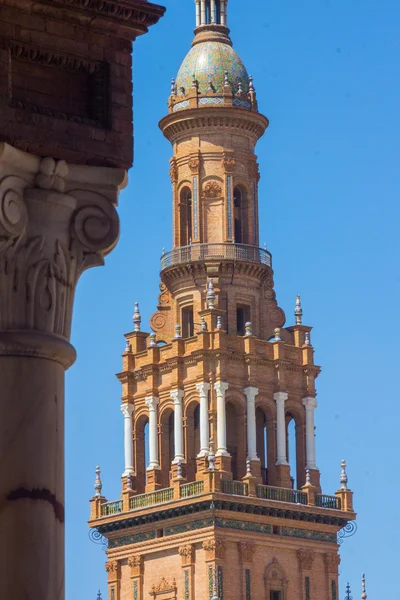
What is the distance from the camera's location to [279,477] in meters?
90.1

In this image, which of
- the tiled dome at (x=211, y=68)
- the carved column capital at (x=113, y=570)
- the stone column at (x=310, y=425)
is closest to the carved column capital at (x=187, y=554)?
the carved column capital at (x=113, y=570)

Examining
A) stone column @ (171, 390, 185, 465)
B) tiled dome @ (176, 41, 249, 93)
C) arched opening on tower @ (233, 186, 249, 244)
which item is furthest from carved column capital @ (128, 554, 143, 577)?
tiled dome @ (176, 41, 249, 93)

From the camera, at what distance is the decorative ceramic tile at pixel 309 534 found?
89.2 meters

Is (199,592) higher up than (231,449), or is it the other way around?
(231,449)

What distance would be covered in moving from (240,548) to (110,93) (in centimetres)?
7523

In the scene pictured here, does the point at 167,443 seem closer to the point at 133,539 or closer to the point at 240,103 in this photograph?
the point at 133,539

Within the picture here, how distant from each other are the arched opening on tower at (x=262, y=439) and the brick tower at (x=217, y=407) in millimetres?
95

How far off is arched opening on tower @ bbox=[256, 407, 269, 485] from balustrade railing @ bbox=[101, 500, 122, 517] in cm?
625

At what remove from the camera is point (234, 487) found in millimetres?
87688

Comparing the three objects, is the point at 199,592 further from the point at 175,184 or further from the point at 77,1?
the point at 77,1

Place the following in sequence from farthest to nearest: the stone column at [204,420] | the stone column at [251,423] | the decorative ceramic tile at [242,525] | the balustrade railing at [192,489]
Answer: the stone column at [251,423] → the stone column at [204,420] → the balustrade railing at [192,489] → the decorative ceramic tile at [242,525]

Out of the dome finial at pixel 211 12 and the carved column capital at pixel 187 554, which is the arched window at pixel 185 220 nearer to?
the dome finial at pixel 211 12

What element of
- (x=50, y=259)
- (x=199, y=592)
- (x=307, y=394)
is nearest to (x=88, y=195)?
(x=50, y=259)

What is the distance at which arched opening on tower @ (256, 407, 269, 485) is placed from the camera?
90.4 m
